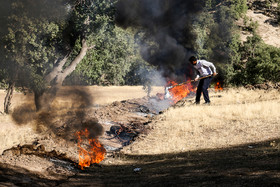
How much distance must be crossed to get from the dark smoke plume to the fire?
1569cm

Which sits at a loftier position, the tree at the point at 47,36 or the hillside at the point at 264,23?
the hillside at the point at 264,23

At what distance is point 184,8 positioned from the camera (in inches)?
1240

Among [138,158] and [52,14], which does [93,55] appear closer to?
[52,14]

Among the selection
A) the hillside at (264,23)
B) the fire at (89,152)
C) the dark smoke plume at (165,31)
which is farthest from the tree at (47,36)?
the hillside at (264,23)

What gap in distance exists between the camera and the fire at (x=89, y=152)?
9.08 meters

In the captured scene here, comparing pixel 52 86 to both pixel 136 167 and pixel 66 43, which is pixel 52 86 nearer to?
pixel 66 43

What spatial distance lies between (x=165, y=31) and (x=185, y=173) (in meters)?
24.3

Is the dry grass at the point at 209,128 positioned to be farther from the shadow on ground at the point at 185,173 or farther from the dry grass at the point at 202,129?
the shadow on ground at the point at 185,173

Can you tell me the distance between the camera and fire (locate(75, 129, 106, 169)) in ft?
29.8

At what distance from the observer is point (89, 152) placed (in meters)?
10.1

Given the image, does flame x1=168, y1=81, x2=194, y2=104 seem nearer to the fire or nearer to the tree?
the tree

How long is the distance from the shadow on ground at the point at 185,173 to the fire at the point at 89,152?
80cm

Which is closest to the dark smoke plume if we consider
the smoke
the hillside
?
the smoke

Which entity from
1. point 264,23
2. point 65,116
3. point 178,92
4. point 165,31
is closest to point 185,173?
point 65,116
